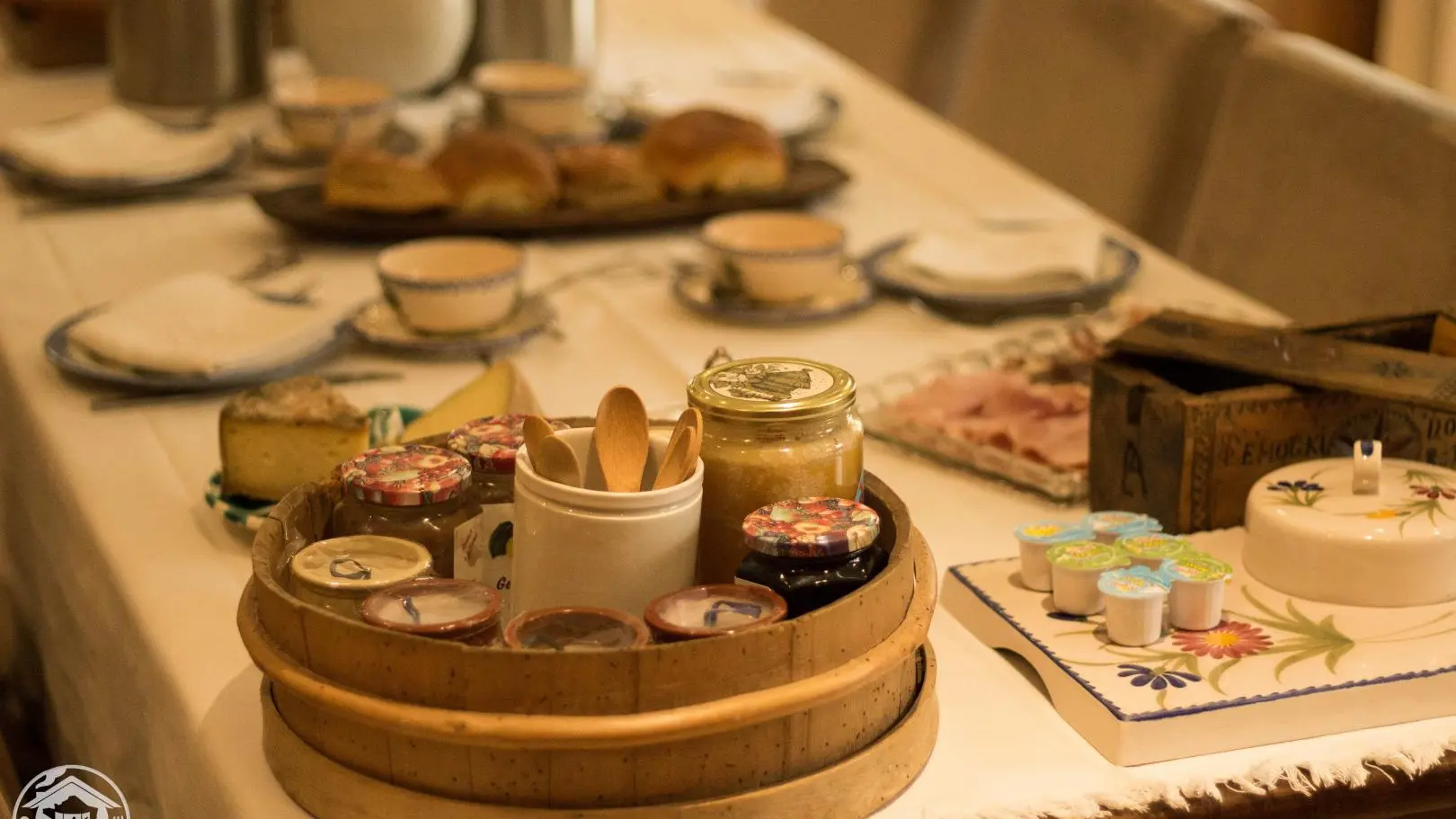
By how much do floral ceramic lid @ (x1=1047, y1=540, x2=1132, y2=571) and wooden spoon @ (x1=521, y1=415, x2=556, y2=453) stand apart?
324 millimetres

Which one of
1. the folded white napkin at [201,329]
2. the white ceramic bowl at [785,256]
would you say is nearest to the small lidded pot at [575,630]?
the folded white napkin at [201,329]

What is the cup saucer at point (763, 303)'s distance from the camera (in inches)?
61.8

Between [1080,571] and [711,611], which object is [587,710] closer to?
[711,611]

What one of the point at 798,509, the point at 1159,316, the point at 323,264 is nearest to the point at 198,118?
the point at 323,264

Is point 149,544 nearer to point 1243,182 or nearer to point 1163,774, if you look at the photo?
point 1163,774

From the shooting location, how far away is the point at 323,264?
1734 millimetres

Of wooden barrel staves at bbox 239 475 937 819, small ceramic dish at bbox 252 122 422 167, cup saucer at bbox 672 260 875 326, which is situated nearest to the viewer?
wooden barrel staves at bbox 239 475 937 819

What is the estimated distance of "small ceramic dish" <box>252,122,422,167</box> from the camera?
6.62ft

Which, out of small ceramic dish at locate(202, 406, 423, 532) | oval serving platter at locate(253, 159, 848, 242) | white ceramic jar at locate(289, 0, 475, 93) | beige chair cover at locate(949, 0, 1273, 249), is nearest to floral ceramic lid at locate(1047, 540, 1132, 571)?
small ceramic dish at locate(202, 406, 423, 532)

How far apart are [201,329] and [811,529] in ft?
2.59

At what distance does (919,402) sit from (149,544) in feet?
1.93

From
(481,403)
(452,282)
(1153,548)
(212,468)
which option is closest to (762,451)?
(1153,548)

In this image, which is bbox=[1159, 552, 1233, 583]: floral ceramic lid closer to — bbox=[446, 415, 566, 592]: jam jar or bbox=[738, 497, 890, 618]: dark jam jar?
bbox=[738, 497, 890, 618]: dark jam jar

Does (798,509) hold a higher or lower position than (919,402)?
higher
